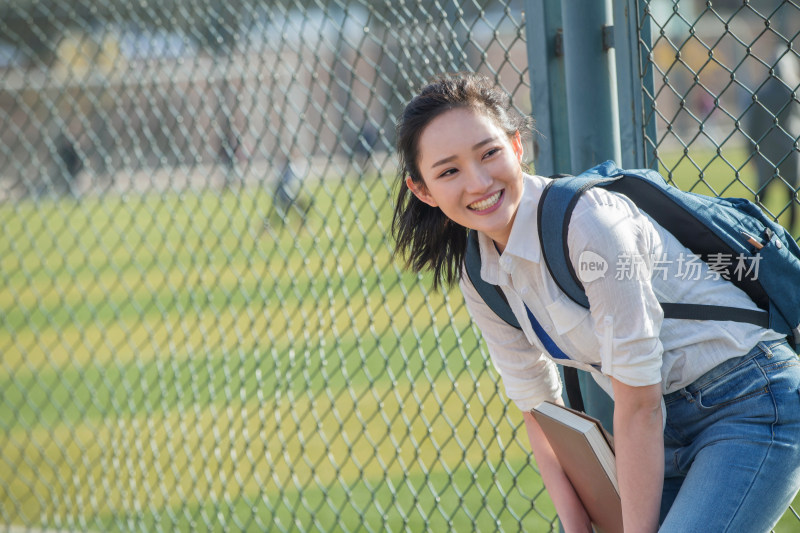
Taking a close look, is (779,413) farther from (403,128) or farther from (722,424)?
(403,128)

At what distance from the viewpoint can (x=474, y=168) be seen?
1.73 meters

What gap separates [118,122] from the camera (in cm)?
2891

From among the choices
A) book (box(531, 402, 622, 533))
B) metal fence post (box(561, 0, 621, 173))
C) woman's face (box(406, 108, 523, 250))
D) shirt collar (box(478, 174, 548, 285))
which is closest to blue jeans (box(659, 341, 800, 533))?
book (box(531, 402, 622, 533))

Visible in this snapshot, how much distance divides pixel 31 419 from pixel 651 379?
5.12 m

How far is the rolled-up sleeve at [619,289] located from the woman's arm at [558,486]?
451 mm

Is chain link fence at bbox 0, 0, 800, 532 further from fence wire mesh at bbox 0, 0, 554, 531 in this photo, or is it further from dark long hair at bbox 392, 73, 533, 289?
dark long hair at bbox 392, 73, 533, 289

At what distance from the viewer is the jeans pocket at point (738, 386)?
1.61m

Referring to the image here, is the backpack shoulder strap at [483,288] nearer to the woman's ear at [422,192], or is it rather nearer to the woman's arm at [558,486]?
the woman's ear at [422,192]

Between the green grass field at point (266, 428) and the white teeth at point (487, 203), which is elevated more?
the white teeth at point (487, 203)

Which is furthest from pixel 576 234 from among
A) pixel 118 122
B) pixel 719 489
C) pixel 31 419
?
pixel 118 122

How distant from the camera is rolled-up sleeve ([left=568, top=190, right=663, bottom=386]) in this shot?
1539mm

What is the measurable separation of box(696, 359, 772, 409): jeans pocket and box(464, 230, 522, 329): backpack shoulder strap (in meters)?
0.46

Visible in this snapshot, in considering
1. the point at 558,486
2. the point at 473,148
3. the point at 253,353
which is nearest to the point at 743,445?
the point at 558,486

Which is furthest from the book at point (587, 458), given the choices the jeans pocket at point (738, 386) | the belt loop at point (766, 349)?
the belt loop at point (766, 349)
